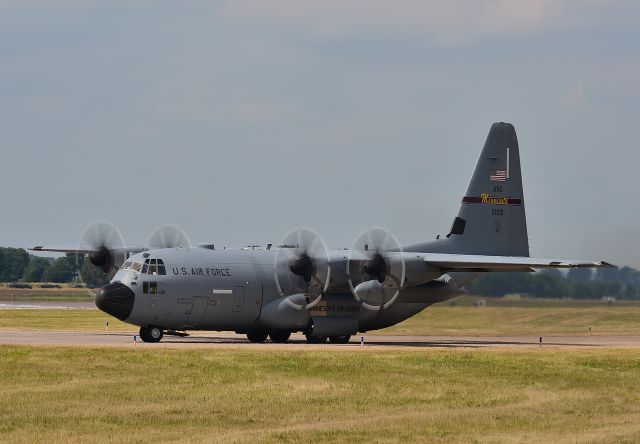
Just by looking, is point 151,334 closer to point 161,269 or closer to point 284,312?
point 161,269

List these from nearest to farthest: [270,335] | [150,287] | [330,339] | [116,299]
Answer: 1. [116,299]
2. [150,287]
3. [270,335]
4. [330,339]

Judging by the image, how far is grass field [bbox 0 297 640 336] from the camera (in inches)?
2501

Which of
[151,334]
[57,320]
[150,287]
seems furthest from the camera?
[57,320]

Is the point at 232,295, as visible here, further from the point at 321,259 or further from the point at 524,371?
the point at 524,371

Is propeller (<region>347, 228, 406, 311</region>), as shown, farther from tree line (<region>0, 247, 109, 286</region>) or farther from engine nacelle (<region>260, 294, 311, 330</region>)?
tree line (<region>0, 247, 109, 286</region>)

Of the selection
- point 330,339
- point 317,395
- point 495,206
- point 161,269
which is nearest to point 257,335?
point 330,339

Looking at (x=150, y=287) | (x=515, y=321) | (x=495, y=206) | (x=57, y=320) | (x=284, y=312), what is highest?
(x=495, y=206)

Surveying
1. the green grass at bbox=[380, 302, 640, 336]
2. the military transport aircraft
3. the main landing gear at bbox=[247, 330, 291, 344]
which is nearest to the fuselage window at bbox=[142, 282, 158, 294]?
the military transport aircraft

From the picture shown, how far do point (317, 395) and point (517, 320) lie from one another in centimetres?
3381

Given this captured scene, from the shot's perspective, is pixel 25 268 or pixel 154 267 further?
pixel 25 268

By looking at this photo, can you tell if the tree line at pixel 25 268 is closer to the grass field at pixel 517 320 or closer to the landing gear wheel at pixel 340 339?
the grass field at pixel 517 320

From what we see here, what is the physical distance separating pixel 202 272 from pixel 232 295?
5.58 feet

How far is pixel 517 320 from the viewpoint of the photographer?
6456 cm

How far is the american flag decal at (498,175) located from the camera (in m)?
59.4
